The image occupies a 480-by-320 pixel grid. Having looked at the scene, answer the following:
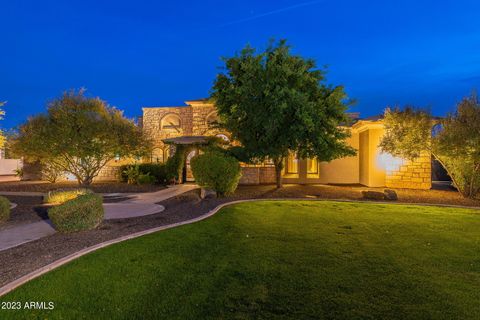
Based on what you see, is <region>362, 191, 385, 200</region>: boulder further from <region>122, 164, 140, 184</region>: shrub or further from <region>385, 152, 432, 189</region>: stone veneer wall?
<region>122, 164, 140, 184</region>: shrub

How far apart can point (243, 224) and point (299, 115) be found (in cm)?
549

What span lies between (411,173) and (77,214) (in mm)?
17092

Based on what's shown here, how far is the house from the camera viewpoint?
15574mm

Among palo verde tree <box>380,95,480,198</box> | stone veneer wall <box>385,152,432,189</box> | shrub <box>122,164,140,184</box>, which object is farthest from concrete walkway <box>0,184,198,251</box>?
stone veneer wall <box>385,152,432,189</box>

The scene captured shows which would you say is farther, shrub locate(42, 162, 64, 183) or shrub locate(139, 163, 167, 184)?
shrub locate(139, 163, 167, 184)

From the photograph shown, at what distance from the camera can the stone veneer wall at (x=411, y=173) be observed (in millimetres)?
15172

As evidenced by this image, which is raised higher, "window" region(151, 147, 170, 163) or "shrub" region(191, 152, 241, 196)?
"window" region(151, 147, 170, 163)

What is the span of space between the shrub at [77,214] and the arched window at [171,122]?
1701 centimetres

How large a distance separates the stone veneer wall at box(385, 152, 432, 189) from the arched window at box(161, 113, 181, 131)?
16637 millimetres

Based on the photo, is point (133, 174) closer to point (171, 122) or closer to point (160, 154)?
point (160, 154)

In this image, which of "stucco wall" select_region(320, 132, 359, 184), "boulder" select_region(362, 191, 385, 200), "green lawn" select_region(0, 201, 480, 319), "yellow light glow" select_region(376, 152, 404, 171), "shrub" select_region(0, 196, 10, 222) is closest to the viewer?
"green lawn" select_region(0, 201, 480, 319)

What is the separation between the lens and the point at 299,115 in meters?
10.3

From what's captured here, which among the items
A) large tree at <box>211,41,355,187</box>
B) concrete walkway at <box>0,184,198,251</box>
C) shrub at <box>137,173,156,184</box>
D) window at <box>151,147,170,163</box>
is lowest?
concrete walkway at <box>0,184,198,251</box>

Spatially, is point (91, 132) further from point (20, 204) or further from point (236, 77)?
point (236, 77)
